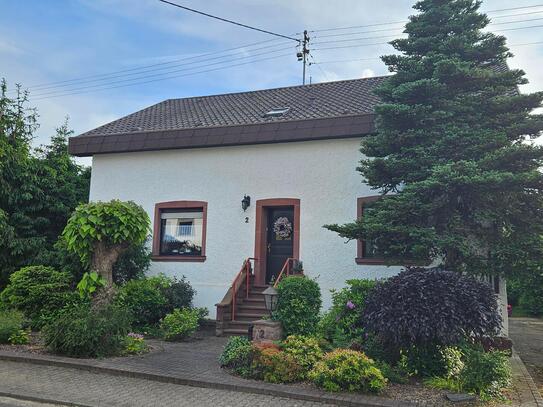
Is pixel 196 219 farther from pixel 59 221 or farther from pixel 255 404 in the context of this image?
pixel 255 404

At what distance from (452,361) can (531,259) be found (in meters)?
2.61

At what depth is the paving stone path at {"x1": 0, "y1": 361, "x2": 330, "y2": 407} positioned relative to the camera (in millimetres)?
6449

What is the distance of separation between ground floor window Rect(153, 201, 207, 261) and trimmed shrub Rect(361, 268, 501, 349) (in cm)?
717

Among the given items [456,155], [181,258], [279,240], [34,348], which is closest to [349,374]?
[456,155]

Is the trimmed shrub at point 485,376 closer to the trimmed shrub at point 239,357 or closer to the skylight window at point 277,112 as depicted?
the trimmed shrub at point 239,357

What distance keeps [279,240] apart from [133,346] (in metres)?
5.13

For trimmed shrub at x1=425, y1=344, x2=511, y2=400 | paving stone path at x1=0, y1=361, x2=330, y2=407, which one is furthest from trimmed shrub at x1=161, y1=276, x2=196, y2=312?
trimmed shrub at x1=425, y1=344, x2=511, y2=400

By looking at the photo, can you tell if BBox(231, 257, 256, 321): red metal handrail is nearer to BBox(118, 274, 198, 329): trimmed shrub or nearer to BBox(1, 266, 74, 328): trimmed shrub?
BBox(118, 274, 198, 329): trimmed shrub

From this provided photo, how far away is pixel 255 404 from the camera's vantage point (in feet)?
21.1

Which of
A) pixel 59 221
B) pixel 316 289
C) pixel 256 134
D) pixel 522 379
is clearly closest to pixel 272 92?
pixel 256 134

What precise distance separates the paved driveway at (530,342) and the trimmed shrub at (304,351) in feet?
10.8

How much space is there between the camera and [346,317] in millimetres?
9336

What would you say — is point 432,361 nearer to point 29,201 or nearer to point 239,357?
point 239,357

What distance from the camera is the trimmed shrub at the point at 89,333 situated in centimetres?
862
